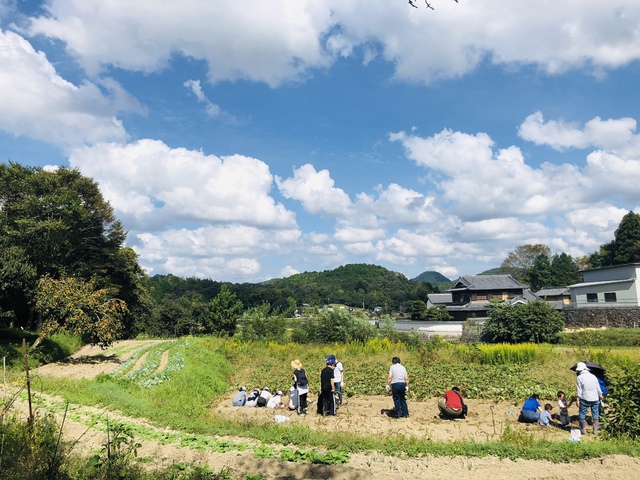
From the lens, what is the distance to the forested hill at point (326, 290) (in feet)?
299

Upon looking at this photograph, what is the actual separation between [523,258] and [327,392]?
87.2 metres

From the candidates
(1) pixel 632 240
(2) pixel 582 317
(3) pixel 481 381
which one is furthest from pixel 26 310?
(1) pixel 632 240

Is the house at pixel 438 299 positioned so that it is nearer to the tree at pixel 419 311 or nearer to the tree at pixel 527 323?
the tree at pixel 419 311

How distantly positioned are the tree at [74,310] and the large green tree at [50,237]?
266 centimetres

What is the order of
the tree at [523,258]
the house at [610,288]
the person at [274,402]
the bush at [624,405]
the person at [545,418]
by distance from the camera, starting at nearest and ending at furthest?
the bush at [624,405] < the person at [545,418] < the person at [274,402] < the house at [610,288] < the tree at [523,258]

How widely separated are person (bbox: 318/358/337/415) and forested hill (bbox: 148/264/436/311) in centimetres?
6623

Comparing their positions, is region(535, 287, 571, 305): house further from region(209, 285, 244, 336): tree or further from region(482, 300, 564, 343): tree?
region(209, 285, 244, 336): tree

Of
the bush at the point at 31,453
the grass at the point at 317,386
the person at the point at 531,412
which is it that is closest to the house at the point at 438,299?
the grass at the point at 317,386

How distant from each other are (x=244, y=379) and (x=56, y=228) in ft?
42.5

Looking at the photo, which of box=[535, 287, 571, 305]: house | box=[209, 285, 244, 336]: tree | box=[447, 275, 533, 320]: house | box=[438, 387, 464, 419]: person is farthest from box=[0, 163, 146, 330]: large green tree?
box=[535, 287, 571, 305]: house

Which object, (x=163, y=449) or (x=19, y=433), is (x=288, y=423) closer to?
(x=163, y=449)

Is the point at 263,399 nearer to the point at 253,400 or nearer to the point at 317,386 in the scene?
the point at 253,400

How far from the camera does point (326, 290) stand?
118 meters

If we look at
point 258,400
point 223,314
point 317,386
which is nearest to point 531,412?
point 317,386
